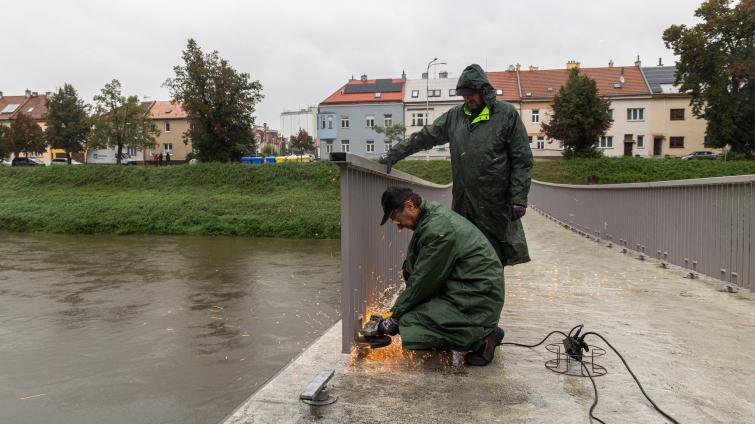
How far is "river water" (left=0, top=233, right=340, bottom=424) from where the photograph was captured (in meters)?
4.54

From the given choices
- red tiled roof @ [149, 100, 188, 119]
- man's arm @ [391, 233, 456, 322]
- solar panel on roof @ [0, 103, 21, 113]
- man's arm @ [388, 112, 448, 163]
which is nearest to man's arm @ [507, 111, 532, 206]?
man's arm @ [388, 112, 448, 163]

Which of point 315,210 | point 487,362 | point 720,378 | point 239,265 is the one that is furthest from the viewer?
point 315,210

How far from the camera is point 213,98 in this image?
38562 mm

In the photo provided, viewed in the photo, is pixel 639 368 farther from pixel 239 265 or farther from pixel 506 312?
pixel 239 265

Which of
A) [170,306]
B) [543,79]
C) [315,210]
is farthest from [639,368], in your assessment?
[543,79]

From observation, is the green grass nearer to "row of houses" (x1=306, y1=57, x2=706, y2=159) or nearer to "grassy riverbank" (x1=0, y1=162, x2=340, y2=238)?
"row of houses" (x1=306, y1=57, x2=706, y2=159)

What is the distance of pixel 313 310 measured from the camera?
8.24 metres

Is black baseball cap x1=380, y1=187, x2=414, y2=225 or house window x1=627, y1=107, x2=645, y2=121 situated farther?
house window x1=627, y1=107, x2=645, y2=121

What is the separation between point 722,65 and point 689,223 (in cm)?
4089

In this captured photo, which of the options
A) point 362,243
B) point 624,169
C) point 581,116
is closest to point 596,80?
point 581,116

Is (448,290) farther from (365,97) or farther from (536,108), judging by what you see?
(365,97)

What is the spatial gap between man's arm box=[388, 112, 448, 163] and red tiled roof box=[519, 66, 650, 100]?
53.6 meters

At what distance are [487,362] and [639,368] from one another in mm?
925

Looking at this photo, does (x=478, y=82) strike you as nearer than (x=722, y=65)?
Yes
